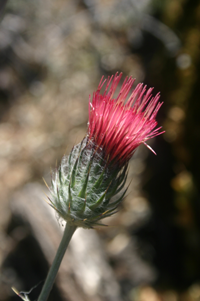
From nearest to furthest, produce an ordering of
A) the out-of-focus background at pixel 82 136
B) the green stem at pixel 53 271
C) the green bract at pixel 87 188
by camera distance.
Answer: the green stem at pixel 53 271, the green bract at pixel 87 188, the out-of-focus background at pixel 82 136

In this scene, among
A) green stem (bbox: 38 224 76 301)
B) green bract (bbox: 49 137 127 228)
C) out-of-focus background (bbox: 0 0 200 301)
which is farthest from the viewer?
out-of-focus background (bbox: 0 0 200 301)

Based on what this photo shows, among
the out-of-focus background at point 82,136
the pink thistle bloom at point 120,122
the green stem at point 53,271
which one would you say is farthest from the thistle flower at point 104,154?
the out-of-focus background at point 82,136

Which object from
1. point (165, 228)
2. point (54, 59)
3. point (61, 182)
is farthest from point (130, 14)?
point (61, 182)

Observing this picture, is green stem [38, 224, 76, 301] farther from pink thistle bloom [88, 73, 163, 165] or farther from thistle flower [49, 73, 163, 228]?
pink thistle bloom [88, 73, 163, 165]

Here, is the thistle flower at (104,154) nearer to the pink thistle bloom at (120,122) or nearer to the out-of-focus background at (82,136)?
the pink thistle bloom at (120,122)

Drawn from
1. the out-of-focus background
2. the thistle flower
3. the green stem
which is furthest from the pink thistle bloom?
the out-of-focus background

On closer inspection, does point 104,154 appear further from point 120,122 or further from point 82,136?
point 82,136

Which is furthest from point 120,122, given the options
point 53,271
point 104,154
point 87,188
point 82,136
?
point 82,136
